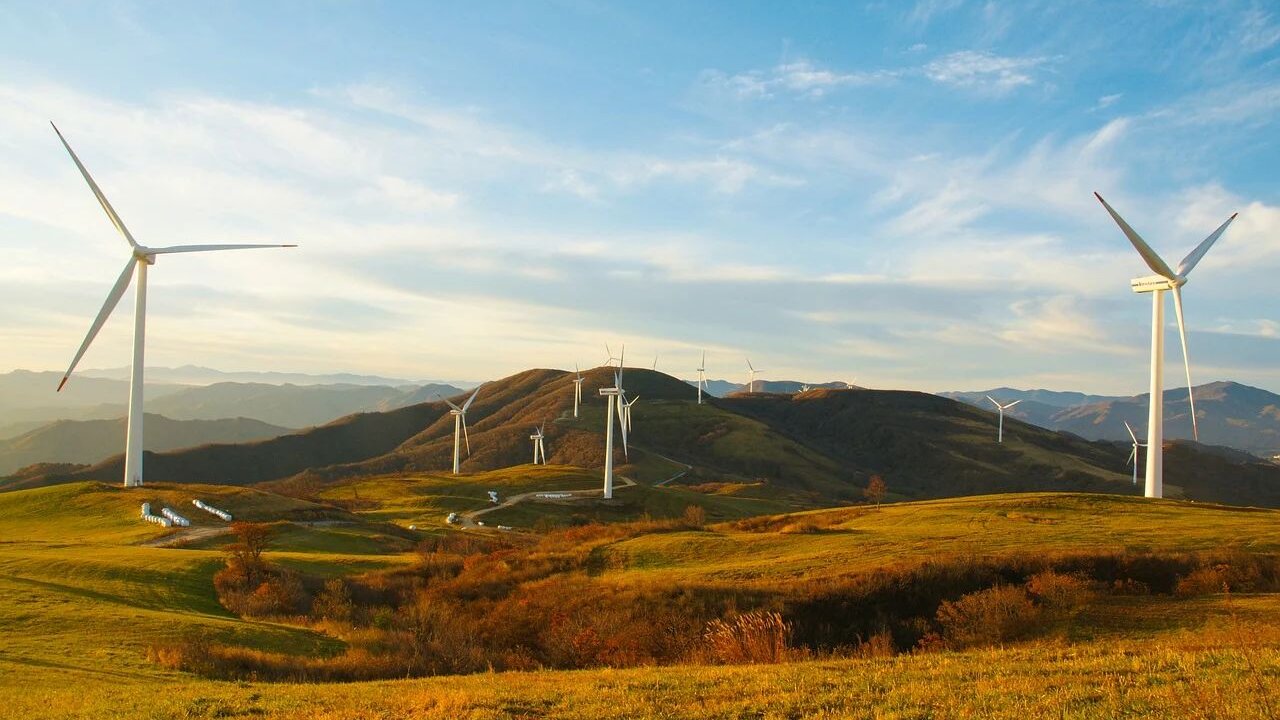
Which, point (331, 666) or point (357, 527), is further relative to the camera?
point (357, 527)

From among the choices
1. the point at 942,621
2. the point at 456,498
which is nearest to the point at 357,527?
the point at 456,498

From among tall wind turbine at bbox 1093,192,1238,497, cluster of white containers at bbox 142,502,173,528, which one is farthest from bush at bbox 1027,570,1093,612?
cluster of white containers at bbox 142,502,173,528

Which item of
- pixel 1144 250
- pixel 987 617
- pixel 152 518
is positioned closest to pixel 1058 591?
pixel 987 617

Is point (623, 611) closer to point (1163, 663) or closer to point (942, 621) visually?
point (942, 621)

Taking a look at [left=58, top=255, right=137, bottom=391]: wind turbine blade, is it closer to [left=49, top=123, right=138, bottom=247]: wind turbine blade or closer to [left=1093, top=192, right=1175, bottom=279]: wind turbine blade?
[left=49, top=123, right=138, bottom=247]: wind turbine blade

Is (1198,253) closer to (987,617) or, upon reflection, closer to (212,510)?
(987,617)
